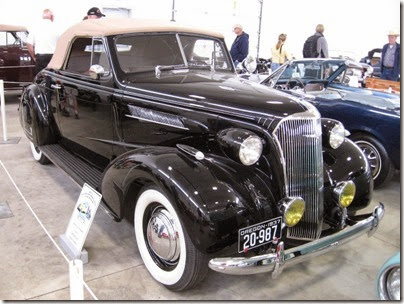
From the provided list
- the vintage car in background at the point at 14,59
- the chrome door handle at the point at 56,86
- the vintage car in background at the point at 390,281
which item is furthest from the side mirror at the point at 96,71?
the vintage car in background at the point at 14,59

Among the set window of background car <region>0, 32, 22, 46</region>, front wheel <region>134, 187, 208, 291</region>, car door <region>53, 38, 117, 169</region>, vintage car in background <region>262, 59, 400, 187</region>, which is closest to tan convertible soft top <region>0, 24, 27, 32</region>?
window of background car <region>0, 32, 22, 46</region>

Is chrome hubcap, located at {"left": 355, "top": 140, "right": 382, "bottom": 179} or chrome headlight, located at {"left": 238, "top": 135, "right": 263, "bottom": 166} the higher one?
chrome headlight, located at {"left": 238, "top": 135, "right": 263, "bottom": 166}

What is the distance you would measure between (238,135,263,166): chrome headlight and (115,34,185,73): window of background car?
139 cm

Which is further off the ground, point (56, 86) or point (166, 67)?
point (166, 67)

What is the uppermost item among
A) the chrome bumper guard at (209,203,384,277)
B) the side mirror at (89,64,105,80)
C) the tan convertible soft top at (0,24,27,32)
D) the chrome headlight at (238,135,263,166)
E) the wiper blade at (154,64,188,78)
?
the tan convertible soft top at (0,24,27,32)

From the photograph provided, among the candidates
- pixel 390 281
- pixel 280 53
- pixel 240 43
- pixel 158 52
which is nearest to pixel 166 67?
pixel 158 52

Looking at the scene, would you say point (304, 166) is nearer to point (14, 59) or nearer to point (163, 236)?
point (163, 236)

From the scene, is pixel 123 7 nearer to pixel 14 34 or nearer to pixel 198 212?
pixel 14 34

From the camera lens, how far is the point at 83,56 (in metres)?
3.93

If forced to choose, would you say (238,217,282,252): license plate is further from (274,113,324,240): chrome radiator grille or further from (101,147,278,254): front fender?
(274,113,324,240): chrome radiator grille

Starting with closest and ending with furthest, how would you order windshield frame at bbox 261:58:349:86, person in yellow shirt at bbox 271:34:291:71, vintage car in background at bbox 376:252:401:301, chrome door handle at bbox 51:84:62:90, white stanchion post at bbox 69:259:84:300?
white stanchion post at bbox 69:259:84:300, vintage car in background at bbox 376:252:401:301, chrome door handle at bbox 51:84:62:90, windshield frame at bbox 261:58:349:86, person in yellow shirt at bbox 271:34:291:71

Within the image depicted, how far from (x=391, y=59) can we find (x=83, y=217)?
25.7 ft

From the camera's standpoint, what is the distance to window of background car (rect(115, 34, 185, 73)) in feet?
10.7

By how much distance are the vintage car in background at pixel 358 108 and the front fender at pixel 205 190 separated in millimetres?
2456
